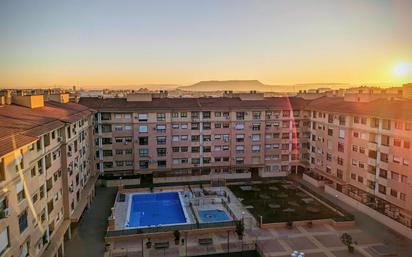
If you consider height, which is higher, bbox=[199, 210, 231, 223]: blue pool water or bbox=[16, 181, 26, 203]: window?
bbox=[16, 181, 26, 203]: window

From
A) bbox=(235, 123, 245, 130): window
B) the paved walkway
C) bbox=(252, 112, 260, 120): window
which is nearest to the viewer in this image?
the paved walkway

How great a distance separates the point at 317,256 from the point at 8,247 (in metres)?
24.1

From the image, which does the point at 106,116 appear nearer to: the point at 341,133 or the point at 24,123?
the point at 24,123

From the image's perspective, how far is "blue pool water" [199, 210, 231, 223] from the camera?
3759cm

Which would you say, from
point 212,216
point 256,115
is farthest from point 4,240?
point 256,115

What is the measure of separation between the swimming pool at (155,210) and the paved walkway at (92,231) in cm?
308

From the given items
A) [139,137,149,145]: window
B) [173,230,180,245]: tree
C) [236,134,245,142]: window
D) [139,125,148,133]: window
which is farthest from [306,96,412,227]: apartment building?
[139,125,148,133]: window

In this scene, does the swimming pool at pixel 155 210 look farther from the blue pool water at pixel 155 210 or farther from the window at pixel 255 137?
the window at pixel 255 137

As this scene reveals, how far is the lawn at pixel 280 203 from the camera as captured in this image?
37.6 meters

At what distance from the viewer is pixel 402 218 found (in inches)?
1367

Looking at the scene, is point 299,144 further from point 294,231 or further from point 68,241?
point 68,241

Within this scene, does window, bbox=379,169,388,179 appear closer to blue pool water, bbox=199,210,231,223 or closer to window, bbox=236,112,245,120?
blue pool water, bbox=199,210,231,223

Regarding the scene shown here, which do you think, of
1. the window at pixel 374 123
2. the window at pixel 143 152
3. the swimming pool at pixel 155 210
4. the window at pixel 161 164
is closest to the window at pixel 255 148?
the window at pixel 161 164

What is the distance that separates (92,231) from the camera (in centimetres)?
3341
